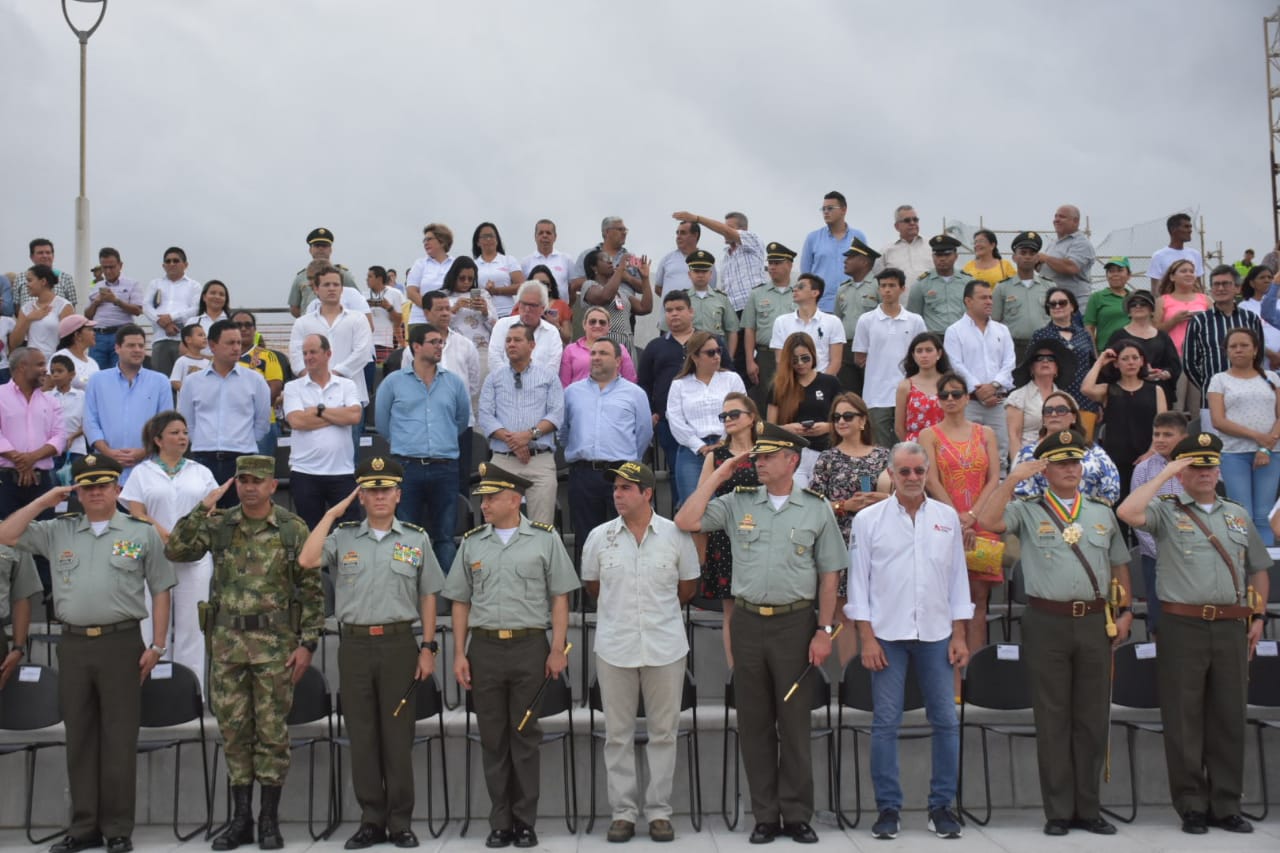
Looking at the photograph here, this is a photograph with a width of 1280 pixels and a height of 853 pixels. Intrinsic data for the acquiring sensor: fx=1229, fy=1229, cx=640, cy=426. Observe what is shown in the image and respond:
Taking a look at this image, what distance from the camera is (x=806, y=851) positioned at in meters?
5.91

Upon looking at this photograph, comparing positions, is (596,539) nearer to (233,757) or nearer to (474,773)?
(474,773)

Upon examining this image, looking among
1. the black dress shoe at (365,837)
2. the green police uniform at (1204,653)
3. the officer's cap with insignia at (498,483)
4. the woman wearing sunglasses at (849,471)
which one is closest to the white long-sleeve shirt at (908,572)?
the woman wearing sunglasses at (849,471)

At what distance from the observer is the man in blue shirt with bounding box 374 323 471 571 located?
27.0 feet

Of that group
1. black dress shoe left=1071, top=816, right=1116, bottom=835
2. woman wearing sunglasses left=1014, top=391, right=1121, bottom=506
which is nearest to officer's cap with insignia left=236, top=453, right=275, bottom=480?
woman wearing sunglasses left=1014, top=391, right=1121, bottom=506

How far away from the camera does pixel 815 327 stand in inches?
372

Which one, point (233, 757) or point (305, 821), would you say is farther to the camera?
point (305, 821)

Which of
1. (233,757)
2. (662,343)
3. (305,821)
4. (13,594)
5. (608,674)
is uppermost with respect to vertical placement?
(662,343)

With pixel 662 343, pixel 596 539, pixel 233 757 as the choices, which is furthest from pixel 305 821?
pixel 662 343

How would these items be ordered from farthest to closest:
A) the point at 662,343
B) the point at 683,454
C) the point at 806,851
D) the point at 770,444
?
the point at 662,343 → the point at 683,454 → the point at 770,444 → the point at 806,851

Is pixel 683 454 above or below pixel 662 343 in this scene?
below

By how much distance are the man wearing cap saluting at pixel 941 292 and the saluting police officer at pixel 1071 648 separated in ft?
12.7

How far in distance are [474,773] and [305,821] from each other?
950 mm

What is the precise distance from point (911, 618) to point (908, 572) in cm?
23

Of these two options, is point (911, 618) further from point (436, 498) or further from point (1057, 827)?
point (436, 498)
